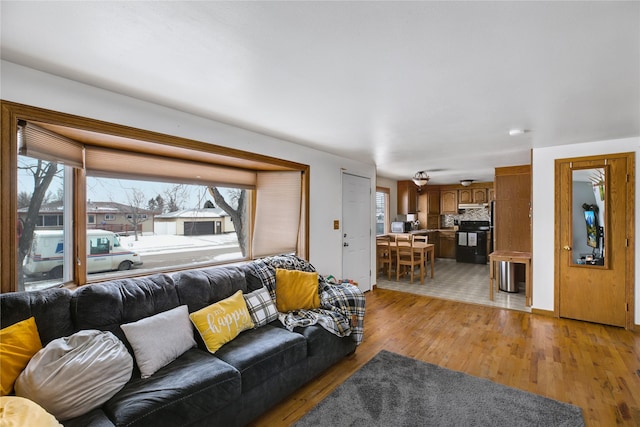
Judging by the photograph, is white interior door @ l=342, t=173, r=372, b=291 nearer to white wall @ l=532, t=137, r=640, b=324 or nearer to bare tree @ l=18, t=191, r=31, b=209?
white wall @ l=532, t=137, r=640, b=324

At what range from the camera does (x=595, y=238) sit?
12.4ft

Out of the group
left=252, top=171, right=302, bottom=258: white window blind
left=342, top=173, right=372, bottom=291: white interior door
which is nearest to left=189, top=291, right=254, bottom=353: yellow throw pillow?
left=252, top=171, right=302, bottom=258: white window blind

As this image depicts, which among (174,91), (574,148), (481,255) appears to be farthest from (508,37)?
(481,255)

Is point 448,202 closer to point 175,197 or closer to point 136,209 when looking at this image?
point 175,197

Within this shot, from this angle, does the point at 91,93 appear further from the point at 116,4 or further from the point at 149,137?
the point at 116,4

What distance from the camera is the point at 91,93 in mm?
2188

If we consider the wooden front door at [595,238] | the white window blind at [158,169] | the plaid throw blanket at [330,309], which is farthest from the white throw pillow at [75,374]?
the wooden front door at [595,238]

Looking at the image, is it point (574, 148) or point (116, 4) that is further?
point (574, 148)

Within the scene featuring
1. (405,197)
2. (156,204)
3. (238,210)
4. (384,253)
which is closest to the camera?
(156,204)

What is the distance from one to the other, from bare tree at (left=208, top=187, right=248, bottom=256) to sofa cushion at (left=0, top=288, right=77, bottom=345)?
207 centimetres

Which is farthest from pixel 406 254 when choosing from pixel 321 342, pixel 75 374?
pixel 75 374

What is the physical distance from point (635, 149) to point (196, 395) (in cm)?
517

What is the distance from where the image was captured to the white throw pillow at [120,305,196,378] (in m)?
1.86

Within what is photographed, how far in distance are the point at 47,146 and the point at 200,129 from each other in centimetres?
113
